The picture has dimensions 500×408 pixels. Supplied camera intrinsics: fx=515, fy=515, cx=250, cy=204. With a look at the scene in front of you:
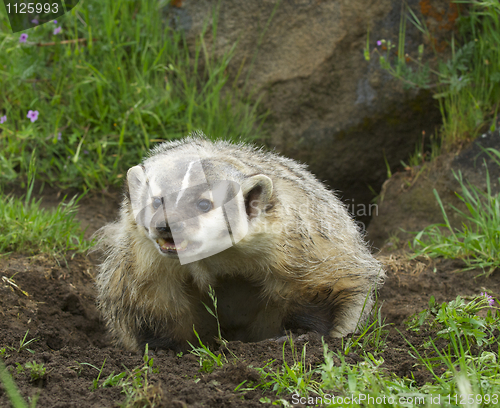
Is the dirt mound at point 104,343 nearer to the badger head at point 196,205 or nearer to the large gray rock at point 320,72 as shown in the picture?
the badger head at point 196,205

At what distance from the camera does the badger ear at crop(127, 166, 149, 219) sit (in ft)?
8.29

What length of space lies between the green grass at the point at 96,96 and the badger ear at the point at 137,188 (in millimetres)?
2008

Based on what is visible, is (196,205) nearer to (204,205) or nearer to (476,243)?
(204,205)

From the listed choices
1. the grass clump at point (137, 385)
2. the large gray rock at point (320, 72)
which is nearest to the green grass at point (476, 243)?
the large gray rock at point (320, 72)

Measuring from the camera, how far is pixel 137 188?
263 centimetres

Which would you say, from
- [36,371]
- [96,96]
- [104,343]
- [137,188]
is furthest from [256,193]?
[96,96]

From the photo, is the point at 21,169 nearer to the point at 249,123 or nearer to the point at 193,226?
the point at 249,123

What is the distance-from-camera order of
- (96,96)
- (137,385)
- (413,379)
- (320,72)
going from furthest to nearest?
(320,72)
(96,96)
(413,379)
(137,385)

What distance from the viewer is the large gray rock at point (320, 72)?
4980mm

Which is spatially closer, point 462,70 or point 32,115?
point 32,115

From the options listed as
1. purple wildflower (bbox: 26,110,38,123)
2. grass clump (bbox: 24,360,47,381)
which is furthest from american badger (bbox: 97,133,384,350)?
purple wildflower (bbox: 26,110,38,123)

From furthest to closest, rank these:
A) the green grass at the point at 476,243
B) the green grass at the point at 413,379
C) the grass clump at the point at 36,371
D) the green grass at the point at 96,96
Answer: the green grass at the point at 96,96
the green grass at the point at 476,243
the grass clump at the point at 36,371
the green grass at the point at 413,379

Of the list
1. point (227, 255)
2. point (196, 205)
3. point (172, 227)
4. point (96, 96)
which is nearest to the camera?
point (172, 227)

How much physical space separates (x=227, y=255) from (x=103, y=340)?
1443 mm
